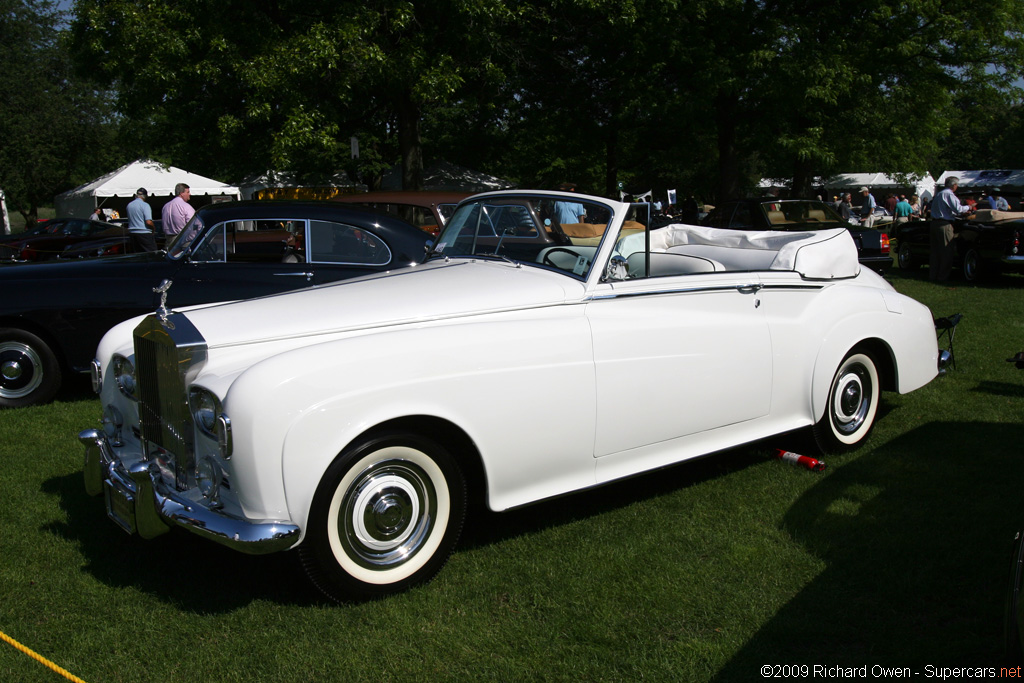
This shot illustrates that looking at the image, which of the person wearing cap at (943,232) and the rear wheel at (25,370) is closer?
the rear wheel at (25,370)

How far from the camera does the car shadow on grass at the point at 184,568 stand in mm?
3441

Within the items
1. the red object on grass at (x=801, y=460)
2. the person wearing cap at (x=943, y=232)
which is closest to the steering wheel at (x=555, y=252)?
the red object on grass at (x=801, y=460)

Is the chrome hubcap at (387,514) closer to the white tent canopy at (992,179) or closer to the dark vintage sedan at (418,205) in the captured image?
the dark vintage sedan at (418,205)

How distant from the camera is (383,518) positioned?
3307mm

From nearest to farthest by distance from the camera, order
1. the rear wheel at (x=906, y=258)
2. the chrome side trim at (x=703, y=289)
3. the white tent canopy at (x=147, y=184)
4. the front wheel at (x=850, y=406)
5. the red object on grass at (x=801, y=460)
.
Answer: the chrome side trim at (x=703, y=289) → the red object on grass at (x=801, y=460) → the front wheel at (x=850, y=406) → the rear wheel at (x=906, y=258) → the white tent canopy at (x=147, y=184)

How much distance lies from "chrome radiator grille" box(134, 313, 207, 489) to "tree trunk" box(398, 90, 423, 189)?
13605 mm

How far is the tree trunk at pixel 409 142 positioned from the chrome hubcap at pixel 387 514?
45.9 ft

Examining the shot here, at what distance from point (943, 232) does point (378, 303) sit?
12.9 m

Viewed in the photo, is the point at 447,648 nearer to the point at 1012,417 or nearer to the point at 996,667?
the point at 996,667

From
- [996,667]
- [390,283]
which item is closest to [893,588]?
[996,667]

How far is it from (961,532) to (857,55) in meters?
17.3

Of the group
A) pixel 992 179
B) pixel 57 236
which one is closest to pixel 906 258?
pixel 57 236

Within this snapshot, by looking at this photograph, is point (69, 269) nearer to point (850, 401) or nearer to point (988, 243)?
point (850, 401)

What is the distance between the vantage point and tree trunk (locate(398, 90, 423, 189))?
55.6 feet
